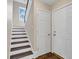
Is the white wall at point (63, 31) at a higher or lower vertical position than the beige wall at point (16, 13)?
lower

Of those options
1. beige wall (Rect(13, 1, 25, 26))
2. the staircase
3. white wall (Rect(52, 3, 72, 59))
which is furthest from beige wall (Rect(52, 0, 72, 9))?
beige wall (Rect(13, 1, 25, 26))

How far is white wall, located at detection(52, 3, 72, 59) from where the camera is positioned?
280 centimetres

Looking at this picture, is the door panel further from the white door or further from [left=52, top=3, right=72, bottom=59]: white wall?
the white door

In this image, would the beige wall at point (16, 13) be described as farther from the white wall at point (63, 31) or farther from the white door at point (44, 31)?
the white wall at point (63, 31)

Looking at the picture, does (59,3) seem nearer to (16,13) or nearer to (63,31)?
(63,31)

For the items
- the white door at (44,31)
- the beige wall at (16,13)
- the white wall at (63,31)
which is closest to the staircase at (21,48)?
the white door at (44,31)

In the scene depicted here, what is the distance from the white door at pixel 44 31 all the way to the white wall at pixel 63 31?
0.24 meters

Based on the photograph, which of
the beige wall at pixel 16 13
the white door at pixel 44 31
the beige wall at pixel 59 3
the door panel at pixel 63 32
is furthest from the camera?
the beige wall at pixel 16 13

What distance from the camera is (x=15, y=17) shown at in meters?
6.29

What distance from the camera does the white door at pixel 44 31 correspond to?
355cm

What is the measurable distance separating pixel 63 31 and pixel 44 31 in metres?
0.91

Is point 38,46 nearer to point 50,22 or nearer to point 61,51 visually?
point 61,51

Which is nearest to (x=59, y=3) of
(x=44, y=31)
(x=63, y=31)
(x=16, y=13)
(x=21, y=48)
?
(x=63, y=31)

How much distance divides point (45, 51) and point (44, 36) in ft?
2.32
